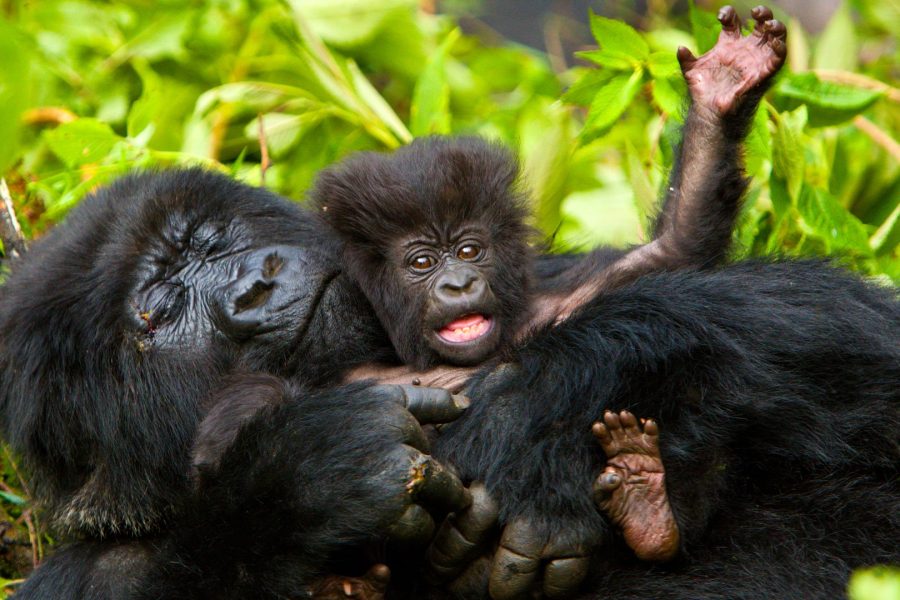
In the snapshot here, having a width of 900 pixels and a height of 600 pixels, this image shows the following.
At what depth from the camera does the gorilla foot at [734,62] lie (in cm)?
313

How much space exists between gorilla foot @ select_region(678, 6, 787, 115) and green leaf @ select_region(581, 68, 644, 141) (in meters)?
0.52

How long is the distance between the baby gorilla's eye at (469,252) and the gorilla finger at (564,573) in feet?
3.64

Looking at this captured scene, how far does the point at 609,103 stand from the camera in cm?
385

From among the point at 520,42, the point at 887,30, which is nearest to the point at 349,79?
the point at 887,30

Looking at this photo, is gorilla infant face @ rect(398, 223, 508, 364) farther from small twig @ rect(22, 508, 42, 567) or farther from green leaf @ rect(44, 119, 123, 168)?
green leaf @ rect(44, 119, 123, 168)

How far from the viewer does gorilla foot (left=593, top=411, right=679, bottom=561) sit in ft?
8.62

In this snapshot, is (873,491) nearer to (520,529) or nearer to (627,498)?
(627,498)

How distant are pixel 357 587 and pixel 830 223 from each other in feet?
7.04

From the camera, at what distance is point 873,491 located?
9.62 ft

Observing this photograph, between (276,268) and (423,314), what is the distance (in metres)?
0.46

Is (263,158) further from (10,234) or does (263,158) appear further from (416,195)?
(416,195)

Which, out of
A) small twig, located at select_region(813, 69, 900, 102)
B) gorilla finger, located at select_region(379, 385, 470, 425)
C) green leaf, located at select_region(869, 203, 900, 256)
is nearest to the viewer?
gorilla finger, located at select_region(379, 385, 470, 425)

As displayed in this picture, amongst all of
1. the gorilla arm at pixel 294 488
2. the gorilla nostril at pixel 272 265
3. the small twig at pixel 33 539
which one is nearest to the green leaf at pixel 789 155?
the gorilla arm at pixel 294 488

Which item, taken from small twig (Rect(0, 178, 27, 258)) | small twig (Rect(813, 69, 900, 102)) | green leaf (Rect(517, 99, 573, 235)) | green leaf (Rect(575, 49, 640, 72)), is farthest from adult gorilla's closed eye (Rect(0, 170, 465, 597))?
small twig (Rect(813, 69, 900, 102))
